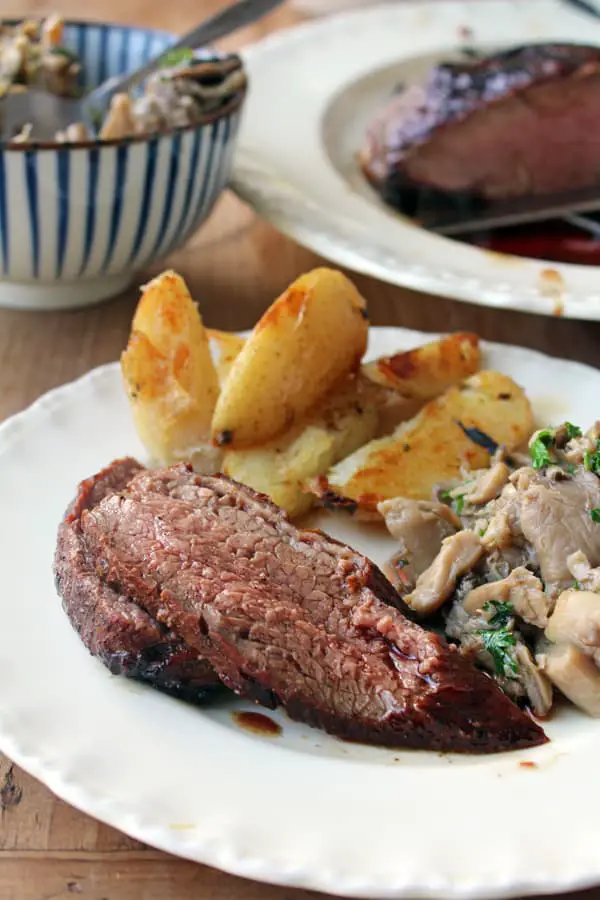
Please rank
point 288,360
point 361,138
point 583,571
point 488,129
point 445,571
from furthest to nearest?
point 361,138
point 488,129
point 288,360
point 445,571
point 583,571

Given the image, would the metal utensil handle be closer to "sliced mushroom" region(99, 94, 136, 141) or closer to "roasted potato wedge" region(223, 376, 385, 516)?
"sliced mushroom" region(99, 94, 136, 141)

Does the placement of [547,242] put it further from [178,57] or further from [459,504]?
[459,504]

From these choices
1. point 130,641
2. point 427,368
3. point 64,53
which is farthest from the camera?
point 64,53

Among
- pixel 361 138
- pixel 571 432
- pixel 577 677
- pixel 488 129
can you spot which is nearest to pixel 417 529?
pixel 571 432

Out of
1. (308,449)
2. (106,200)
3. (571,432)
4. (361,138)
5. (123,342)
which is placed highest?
(571,432)

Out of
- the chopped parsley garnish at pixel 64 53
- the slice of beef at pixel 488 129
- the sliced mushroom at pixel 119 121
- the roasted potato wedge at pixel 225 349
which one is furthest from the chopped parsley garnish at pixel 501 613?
the chopped parsley garnish at pixel 64 53

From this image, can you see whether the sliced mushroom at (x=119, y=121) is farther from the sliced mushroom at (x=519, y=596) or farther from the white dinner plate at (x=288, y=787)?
the sliced mushroom at (x=519, y=596)

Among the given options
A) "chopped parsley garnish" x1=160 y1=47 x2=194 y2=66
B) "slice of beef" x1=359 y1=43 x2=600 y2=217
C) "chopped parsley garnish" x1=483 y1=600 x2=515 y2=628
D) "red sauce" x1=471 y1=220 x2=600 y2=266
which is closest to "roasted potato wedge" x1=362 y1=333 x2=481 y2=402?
"chopped parsley garnish" x1=483 y1=600 x2=515 y2=628
